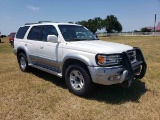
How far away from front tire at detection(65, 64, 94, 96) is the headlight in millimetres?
479

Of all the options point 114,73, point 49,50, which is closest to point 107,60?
point 114,73

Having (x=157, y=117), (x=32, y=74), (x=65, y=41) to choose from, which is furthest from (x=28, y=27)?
(x=157, y=117)

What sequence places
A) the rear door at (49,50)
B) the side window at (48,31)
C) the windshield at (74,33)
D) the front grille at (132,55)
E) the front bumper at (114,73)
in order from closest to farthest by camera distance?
the front bumper at (114,73) → the front grille at (132,55) → the rear door at (49,50) → the windshield at (74,33) → the side window at (48,31)

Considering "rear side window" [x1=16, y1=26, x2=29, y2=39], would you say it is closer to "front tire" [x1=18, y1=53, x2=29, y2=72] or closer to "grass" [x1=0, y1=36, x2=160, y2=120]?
"front tire" [x1=18, y1=53, x2=29, y2=72]

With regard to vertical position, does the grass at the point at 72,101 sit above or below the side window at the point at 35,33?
below

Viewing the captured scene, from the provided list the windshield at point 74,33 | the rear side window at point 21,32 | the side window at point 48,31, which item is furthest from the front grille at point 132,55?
the rear side window at point 21,32

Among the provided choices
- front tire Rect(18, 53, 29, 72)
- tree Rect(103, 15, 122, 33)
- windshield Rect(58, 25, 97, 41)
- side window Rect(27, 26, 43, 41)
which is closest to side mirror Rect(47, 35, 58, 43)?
windshield Rect(58, 25, 97, 41)

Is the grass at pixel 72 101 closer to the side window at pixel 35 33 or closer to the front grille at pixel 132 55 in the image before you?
the front grille at pixel 132 55

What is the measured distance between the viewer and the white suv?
4.84 meters

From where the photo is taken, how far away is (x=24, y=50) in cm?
752

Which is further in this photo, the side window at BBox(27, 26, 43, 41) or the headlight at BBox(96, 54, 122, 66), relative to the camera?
the side window at BBox(27, 26, 43, 41)

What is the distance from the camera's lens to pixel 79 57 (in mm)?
5129

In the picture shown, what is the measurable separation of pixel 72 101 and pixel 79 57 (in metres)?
1.07

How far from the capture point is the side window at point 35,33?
6864mm
